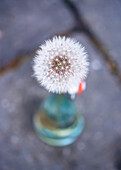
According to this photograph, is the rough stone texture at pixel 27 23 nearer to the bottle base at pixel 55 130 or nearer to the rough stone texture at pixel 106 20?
the rough stone texture at pixel 106 20

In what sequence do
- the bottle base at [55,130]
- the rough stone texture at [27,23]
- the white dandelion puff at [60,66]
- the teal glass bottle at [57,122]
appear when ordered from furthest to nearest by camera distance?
1. the rough stone texture at [27,23]
2. the bottle base at [55,130]
3. the teal glass bottle at [57,122]
4. the white dandelion puff at [60,66]

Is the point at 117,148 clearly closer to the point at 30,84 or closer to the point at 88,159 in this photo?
the point at 88,159

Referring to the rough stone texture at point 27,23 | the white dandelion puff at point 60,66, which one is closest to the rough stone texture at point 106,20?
the rough stone texture at point 27,23

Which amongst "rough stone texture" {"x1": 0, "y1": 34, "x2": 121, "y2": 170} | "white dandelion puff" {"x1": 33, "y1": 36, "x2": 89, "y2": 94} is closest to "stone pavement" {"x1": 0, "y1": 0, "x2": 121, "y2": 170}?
"rough stone texture" {"x1": 0, "y1": 34, "x2": 121, "y2": 170}

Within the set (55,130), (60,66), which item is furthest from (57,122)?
(60,66)

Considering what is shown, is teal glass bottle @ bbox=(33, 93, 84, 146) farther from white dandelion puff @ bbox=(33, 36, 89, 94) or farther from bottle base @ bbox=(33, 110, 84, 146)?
white dandelion puff @ bbox=(33, 36, 89, 94)
